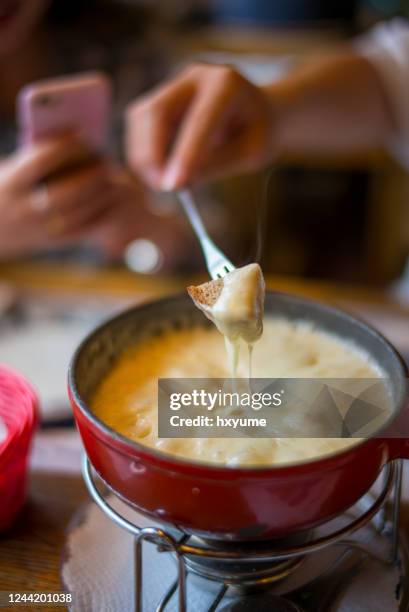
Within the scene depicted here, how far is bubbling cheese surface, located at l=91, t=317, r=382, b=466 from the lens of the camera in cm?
75

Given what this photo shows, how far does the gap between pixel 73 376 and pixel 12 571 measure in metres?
0.28

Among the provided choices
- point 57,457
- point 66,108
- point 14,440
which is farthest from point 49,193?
point 14,440

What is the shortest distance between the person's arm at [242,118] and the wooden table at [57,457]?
12.1 inches

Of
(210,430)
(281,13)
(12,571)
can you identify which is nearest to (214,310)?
(210,430)

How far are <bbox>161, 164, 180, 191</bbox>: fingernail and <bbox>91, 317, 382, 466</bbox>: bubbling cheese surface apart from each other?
34 centimetres

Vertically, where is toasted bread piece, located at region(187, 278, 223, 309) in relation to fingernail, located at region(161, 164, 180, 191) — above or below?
above

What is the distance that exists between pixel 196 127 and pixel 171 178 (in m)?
0.12

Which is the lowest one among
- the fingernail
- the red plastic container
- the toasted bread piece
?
the red plastic container

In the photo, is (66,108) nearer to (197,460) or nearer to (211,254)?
(211,254)

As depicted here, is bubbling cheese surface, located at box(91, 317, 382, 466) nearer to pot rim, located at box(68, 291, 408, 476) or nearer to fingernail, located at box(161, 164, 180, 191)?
pot rim, located at box(68, 291, 408, 476)

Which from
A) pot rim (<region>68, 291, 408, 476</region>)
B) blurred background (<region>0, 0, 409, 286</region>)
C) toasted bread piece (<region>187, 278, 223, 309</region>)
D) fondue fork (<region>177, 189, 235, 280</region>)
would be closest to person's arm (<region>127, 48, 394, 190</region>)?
fondue fork (<region>177, 189, 235, 280</region>)

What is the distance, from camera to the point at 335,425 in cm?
79

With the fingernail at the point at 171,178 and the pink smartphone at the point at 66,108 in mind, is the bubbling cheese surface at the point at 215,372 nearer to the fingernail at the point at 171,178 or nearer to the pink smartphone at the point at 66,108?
the fingernail at the point at 171,178

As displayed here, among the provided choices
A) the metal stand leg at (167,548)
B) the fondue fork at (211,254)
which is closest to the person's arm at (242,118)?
the fondue fork at (211,254)
